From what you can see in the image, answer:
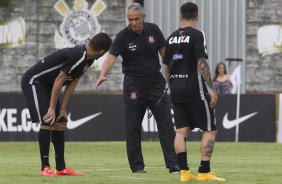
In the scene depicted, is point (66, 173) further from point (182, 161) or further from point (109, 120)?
point (109, 120)

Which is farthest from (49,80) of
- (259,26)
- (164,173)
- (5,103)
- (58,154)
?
(259,26)

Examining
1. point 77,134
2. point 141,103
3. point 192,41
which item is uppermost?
point 192,41

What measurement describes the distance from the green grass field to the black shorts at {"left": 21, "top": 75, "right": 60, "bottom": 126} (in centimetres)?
73

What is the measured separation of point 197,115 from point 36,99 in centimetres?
207

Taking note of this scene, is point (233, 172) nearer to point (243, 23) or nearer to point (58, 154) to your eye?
point (58, 154)

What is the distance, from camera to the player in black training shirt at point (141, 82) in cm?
1303

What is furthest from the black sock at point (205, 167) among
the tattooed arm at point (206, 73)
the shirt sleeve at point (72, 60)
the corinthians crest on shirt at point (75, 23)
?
the corinthians crest on shirt at point (75, 23)

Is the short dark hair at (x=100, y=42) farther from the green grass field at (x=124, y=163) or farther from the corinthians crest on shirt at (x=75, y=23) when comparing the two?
the corinthians crest on shirt at (x=75, y=23)

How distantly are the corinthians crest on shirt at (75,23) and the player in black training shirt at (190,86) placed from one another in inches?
798

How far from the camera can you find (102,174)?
41.2 ft

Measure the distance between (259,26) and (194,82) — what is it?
72.8 feet

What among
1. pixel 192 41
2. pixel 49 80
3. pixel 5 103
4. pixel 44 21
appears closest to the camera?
pixel 192 41

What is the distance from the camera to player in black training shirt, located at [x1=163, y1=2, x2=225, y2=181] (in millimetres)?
11250

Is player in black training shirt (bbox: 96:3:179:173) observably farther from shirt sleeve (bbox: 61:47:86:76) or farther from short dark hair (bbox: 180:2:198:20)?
short dark hair (bbox: 180:2:198:20)
